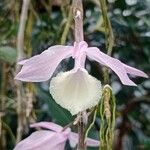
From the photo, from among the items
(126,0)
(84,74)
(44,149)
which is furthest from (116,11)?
(84,74)

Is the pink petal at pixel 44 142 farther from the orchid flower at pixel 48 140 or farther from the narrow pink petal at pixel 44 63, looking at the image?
the narrow pink petal at pixel 44 63

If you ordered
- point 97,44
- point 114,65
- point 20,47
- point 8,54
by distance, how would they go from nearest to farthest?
point 114,65, point 20,47, point 8,54, point 97,44

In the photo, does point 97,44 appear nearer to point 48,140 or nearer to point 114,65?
point 48,140

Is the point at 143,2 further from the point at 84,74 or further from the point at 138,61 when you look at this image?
the point at 84,74

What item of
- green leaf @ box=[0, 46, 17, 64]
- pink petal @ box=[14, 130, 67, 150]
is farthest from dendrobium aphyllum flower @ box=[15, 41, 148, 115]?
green leaf @ box=[0, 46, 17, 64]

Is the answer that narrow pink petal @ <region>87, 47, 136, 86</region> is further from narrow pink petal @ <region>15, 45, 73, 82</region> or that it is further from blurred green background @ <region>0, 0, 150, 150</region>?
blurred green background @ <region>0, 0, 150, 150</region>

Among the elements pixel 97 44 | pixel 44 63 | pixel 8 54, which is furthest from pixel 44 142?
pixel 97 44

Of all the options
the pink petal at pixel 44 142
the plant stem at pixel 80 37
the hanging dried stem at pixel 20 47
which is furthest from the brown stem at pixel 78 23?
the hanging dried stem at pixel 20 47
